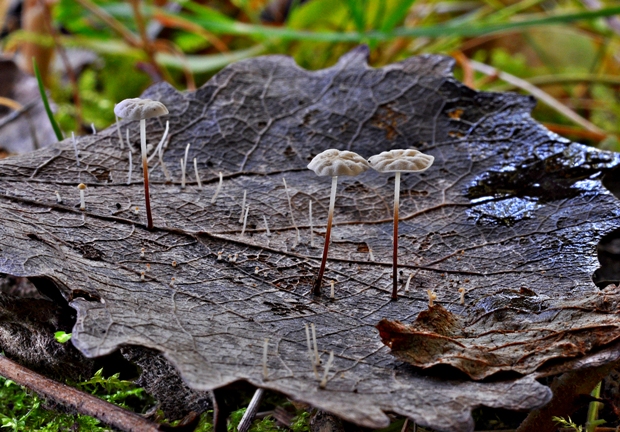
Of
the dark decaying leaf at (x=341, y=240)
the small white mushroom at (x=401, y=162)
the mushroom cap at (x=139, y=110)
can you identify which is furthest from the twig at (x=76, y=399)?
the small white mushroom at (x=401, y=162)

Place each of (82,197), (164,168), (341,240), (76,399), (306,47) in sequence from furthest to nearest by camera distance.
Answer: (306,47) < (164,168) < (341,240) < (82,197) < (76,399)

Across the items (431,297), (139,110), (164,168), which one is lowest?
(431,297)

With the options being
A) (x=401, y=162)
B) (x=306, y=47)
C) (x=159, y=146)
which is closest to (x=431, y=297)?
(x=401, y=162)

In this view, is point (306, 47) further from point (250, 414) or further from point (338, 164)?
point (250, 414)

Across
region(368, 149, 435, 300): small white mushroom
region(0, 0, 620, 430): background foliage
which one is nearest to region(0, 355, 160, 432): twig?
region(368, 149, 435, 300): small white mushroom

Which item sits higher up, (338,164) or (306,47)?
(306,47)

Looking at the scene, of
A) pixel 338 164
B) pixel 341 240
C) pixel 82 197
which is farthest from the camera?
pixel 341 240

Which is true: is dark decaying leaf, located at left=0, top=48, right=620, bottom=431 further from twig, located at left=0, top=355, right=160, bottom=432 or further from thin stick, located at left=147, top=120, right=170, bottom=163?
twig, located at left=0, top=355, right=160, bottom=432

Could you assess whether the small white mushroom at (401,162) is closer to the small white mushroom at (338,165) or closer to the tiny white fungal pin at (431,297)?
the small white mushroom at (338,165)

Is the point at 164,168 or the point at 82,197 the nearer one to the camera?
the point at 82,197
